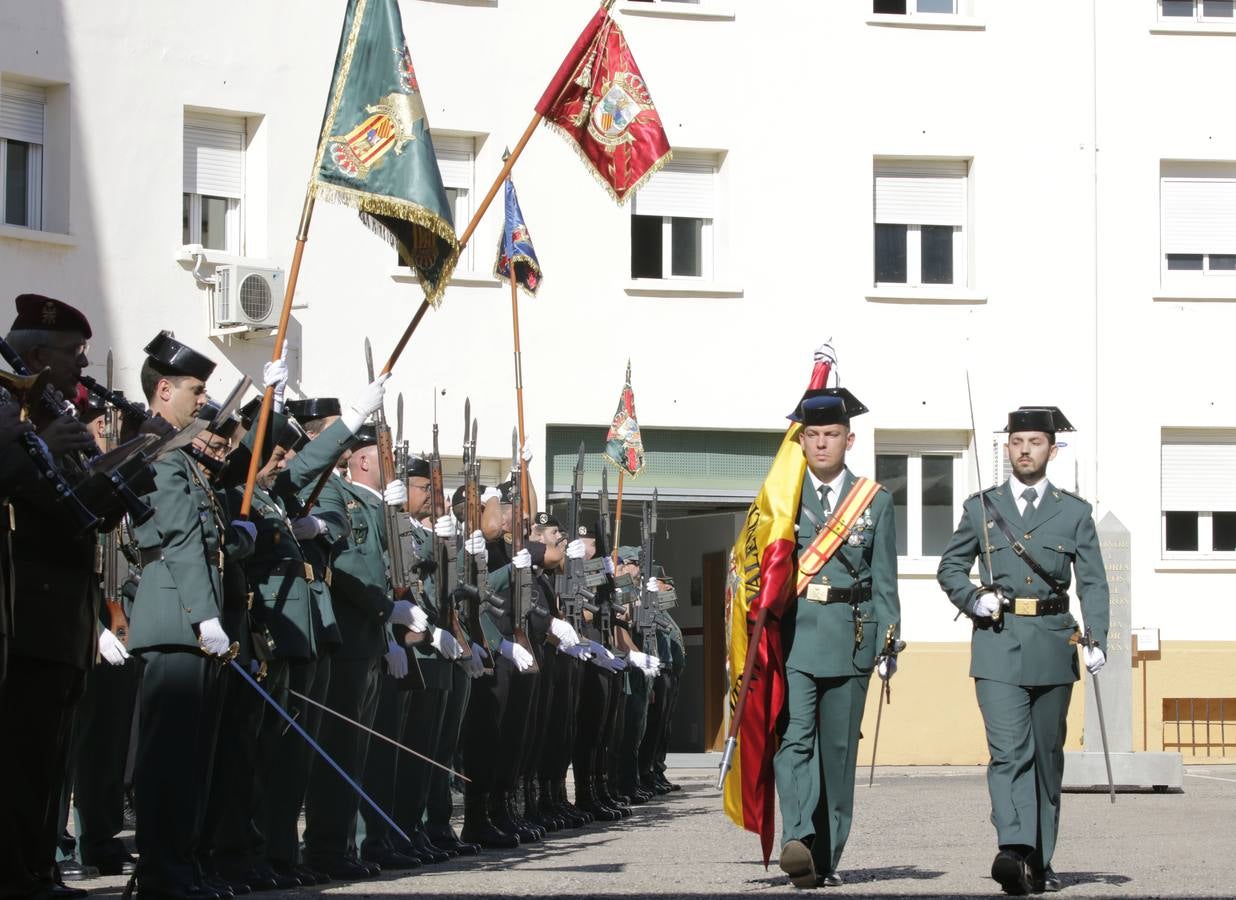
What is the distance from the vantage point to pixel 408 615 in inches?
409

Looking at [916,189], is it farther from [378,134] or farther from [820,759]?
[820,759]

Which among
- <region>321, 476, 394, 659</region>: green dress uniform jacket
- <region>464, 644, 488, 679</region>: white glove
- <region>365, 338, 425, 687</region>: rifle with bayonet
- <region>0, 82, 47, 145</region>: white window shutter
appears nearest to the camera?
<region>321, 476, 394, 659</region>: green dress uniform jacket

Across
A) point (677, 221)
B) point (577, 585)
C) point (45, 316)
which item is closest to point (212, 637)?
point (45, 316)

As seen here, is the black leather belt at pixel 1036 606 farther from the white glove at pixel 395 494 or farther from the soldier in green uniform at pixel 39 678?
the soldier in green uniform at pixel 39 678

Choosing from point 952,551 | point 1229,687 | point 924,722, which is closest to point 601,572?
point 952,551

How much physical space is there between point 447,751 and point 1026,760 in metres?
3.00

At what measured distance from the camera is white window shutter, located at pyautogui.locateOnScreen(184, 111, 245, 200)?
822 inches

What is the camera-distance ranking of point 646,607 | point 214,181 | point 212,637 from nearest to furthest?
point 212,637, point 646,607, point 214,181

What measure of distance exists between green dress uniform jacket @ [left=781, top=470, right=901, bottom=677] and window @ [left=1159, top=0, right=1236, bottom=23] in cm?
1584

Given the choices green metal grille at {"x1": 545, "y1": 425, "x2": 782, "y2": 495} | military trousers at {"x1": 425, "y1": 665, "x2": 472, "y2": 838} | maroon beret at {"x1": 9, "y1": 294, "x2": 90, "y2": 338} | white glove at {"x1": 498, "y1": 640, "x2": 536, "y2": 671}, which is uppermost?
maroon beret at {"x1": 9, "y1": 294, "x2": 90, "y2": 338}

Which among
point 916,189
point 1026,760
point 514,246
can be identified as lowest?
point 1026,760

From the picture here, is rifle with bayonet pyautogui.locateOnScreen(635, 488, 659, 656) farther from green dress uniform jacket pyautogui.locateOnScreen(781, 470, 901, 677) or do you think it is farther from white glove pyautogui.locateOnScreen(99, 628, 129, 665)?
white glove pyautogui.locateOnScreen(99, 628, 129, 665)

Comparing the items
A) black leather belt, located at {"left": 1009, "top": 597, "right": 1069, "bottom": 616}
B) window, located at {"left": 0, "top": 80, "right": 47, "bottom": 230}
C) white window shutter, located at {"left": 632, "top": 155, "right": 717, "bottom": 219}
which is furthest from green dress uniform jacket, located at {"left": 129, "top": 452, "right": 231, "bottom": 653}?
white window shutter, located at {"left": 632, "top": 155, "right": 717, "bottom": 219}

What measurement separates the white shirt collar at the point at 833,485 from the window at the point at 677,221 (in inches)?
523
